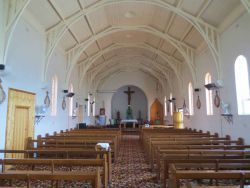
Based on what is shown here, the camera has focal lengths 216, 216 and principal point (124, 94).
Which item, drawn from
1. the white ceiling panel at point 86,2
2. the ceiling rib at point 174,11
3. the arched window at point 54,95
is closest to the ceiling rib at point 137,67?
the arched window at point 54,95

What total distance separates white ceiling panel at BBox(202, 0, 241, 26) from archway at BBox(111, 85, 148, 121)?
16.0m

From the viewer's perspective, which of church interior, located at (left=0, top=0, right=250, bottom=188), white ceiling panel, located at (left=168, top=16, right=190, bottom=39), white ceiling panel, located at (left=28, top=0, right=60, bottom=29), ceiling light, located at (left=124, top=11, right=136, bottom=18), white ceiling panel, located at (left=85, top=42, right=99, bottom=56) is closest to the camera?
church interior, located at (left=0, top=0, right=250, bottom=188)

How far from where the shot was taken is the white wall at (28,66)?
6353 mm

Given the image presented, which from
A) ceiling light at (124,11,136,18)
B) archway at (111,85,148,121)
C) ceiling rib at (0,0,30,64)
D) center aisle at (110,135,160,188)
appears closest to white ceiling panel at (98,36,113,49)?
ceiling light at (124,11,136,18)

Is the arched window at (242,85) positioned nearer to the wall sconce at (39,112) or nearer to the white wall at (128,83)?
the wall sconce at (39,112)

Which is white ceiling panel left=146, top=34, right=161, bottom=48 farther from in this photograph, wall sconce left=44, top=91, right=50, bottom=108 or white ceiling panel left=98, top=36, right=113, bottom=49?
wall sconce left=44, top=91, right=50, bottom=108

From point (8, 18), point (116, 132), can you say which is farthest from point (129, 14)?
point (8, 18)

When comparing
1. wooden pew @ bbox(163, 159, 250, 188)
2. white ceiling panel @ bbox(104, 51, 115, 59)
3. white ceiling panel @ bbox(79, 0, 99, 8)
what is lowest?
wooden pew @ bbox(163, 159, 250, 188)

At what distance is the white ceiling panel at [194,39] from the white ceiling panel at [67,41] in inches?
221

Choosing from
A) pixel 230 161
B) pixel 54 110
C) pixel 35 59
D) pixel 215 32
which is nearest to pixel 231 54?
pixel 215 32

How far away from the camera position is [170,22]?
9.88 metres

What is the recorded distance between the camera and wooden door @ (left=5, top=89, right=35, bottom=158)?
6.36 metres

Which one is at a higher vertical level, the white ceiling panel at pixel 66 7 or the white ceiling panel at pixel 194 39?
the white ceiling panel at pixel 66 7

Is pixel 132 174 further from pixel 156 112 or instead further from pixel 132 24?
pixel 156 112
